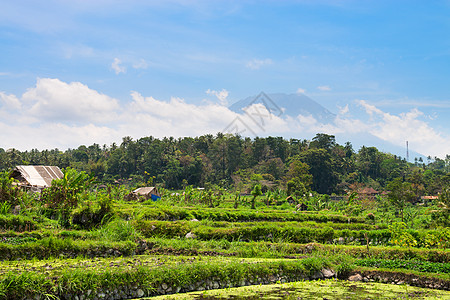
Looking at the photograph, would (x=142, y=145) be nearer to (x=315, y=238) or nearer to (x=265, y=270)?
(x=315, y=238)

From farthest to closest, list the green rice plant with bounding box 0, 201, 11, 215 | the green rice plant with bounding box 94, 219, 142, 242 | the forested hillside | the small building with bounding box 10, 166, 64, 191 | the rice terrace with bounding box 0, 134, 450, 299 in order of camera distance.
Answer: the forested hillside < the small building with bounding box 10, 166, 64, 191 < the green rice plant with bounding box 0, 201, 11, 215 < the green rice plant with bounding box 94, 219, 142, 242 < the rice terrace with bounding box 0, 134, 450, 299

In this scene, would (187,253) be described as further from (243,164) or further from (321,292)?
(243,164)

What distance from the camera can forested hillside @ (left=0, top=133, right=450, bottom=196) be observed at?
62.8m

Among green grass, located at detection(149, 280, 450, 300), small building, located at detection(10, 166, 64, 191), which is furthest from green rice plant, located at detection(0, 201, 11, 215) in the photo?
green grass, located at detection(149, 280, 450, 300)

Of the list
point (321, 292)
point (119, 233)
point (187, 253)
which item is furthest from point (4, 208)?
point (321, 292)

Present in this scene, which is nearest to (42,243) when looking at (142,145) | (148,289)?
(148,289)

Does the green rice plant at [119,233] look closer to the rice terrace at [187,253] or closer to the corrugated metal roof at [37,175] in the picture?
the rice terrace at [187,253]

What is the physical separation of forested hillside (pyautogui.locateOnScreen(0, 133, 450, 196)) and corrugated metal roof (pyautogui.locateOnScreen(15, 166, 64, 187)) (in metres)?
35.1

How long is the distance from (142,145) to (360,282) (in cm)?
7035

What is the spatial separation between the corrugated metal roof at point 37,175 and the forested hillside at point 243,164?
3508cm

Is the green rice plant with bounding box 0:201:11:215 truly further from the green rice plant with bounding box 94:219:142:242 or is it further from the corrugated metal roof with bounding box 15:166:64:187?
the corrugated metal roof with bounding box 15:166:64:187

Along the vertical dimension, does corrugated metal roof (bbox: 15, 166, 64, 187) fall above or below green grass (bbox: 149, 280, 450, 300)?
above

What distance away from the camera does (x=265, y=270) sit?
8.77 meters

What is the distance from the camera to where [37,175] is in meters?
23.8
